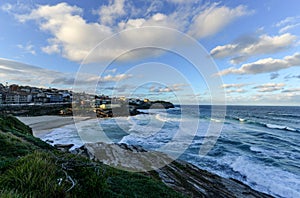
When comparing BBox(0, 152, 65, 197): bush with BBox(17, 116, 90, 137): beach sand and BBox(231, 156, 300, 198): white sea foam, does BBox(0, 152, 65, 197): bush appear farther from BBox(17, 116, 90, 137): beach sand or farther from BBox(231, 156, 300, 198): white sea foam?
BBox(17, 116, 90, 137): beach sand

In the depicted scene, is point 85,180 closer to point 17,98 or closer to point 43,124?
point 43,124

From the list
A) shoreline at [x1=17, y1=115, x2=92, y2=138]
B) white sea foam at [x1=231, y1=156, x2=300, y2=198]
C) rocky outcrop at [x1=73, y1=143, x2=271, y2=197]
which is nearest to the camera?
rocky outcrop at [x1=73, y1=143, x2=271, y2=197]

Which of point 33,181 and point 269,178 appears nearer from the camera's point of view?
point 33,181

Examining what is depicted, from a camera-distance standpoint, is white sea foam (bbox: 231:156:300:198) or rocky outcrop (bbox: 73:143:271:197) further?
white sea foam (bbox: 231:156:300:198)

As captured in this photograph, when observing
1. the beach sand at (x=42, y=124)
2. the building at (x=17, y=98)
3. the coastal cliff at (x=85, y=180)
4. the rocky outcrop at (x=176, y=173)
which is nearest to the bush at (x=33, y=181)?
the coastal cliff at (x=85, y=180)

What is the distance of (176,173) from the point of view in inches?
372

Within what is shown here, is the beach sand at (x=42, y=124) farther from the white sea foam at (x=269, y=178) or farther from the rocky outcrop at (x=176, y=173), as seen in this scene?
the white sea foam at (x=269, y=178)

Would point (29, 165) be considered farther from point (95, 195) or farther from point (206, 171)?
point (206, 171)

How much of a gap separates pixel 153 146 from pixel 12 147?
11.6 meters

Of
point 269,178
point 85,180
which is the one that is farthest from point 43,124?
point 85,180

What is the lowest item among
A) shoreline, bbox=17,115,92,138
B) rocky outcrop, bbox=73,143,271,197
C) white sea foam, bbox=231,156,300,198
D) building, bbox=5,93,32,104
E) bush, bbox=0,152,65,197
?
white sea foam, bbox=231,156,300,198

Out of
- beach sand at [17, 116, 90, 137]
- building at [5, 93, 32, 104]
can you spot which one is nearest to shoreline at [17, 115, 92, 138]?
beach sand at [17, 116, 90, 137]

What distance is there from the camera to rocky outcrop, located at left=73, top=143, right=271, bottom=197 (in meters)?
7.86

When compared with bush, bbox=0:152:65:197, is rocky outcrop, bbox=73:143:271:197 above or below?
below
